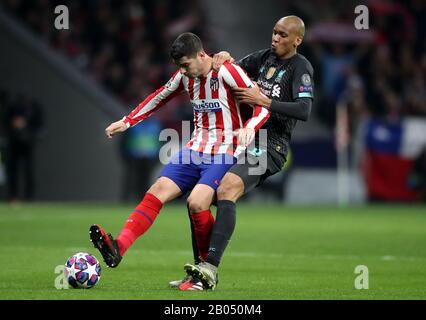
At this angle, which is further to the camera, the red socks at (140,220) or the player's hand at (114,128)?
the player's hand at (114,128)

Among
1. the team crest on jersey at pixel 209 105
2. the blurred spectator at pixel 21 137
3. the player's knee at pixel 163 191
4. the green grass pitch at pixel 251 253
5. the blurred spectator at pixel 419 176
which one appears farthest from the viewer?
the blurred spectator at pixel 419 176

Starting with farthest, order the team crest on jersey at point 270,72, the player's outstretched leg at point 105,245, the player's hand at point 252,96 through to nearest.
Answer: the team crest on jersey at point 270,72 < the player's hand at point 252,96 < the player's outstretched leg at point 105,245

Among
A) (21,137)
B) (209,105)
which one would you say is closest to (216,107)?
(209,105)

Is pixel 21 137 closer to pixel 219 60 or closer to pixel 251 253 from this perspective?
pixel 251 253

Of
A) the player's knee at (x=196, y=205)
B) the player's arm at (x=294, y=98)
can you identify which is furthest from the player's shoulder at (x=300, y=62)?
the player's knee at (x=196, y=205)

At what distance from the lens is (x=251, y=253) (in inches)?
459

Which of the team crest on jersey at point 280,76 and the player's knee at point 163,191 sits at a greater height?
the team crest on jersey at point 280,76

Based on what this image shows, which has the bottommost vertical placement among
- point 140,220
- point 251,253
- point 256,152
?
point 251,253

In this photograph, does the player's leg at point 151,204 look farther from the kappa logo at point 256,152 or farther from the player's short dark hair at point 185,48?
the player's short dark hair at point 185,48

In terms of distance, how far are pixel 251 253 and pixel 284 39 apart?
3.60 metres

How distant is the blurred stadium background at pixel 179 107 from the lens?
19.8m

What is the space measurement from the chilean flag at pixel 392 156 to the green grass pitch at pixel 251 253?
96.1 inches
